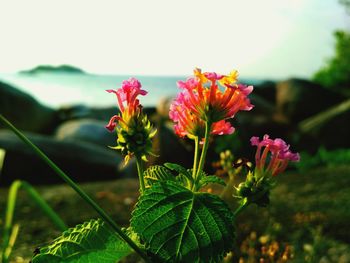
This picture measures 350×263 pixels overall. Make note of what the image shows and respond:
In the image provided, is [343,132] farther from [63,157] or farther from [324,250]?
[324,250]

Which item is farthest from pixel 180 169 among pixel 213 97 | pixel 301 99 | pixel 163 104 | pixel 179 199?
pixel 301 99

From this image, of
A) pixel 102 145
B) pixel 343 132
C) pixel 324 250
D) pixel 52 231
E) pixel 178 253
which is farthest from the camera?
pixel 343 132

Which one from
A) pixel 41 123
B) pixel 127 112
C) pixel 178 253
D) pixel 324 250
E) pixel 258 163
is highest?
pixel 127 112

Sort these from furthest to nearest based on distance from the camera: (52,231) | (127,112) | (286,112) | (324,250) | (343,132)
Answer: (286,112) → (343,132) → (52,231) → (324,250) → (127,112)

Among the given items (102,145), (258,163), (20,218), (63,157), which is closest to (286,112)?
(102,145)

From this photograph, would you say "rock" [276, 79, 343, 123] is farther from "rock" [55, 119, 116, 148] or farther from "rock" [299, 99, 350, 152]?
"rock" [55, 119, 116, 148]

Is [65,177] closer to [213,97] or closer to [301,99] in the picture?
[213,97]

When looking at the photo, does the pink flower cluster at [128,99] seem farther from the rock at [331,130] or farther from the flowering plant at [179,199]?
the rock at [331,130]

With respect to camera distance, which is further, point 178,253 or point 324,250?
point 324,250
